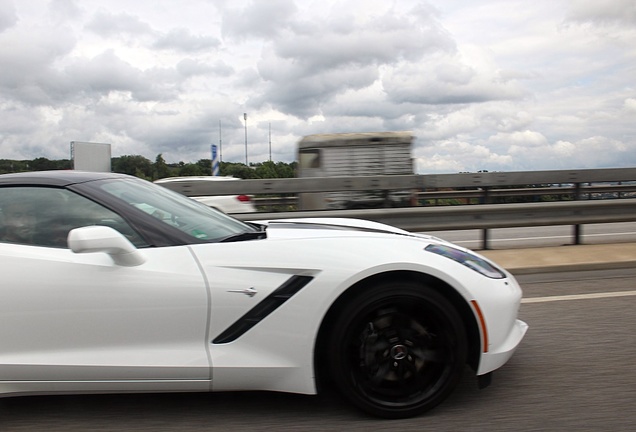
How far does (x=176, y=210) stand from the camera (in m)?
3.15

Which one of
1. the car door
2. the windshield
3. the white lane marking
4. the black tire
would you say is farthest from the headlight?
the white lane marking

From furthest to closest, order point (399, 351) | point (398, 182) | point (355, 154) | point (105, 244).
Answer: point (355, 154)
point (398, 182)
point (399, 351)
point (105, 244)

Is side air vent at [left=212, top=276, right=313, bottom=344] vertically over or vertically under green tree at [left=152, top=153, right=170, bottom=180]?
under

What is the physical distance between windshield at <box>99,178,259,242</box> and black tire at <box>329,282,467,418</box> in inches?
33.3

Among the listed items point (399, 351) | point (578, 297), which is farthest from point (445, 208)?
A: point (399, 351)

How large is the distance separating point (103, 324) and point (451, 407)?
5.67ft

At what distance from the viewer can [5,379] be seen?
2.69 m

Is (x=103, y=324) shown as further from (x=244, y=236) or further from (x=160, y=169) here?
(x=160, y=169)

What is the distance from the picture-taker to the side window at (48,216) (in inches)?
112

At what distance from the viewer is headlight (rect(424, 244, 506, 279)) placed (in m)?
3.00

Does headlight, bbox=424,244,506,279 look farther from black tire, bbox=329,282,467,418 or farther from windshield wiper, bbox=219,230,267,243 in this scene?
windshield wiper, bbox=219,230,267,243

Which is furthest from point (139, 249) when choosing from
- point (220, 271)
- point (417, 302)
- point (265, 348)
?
point (417, 302)

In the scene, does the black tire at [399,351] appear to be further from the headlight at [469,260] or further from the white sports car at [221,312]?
the headlight at [469,260]

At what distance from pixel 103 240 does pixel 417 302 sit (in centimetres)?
147
